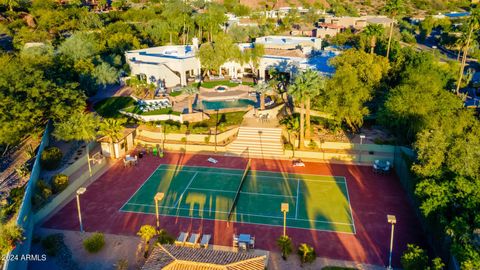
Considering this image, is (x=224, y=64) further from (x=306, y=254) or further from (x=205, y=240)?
(x=306, y=254)

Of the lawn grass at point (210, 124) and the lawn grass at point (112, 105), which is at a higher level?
the lawn grass at point (210, 124)

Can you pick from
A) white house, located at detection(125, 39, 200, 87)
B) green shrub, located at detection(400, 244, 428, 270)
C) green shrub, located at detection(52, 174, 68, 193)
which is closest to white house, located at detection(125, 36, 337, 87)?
white house, located at detection(125, 39, 200, 87)

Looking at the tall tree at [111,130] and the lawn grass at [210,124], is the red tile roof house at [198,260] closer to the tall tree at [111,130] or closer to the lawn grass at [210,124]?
the tall tree at [111,130]

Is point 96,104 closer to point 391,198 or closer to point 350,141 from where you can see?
point 350,141

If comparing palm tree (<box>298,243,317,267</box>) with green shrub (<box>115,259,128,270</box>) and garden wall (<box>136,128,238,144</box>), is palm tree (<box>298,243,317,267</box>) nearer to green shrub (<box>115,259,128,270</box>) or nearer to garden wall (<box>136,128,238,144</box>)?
green shrub (<box>115,259,128,270</box>)

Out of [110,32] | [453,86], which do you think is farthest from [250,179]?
[110,32]

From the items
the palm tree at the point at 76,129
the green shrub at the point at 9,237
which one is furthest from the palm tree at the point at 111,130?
the green shrub at the point at 9,237
